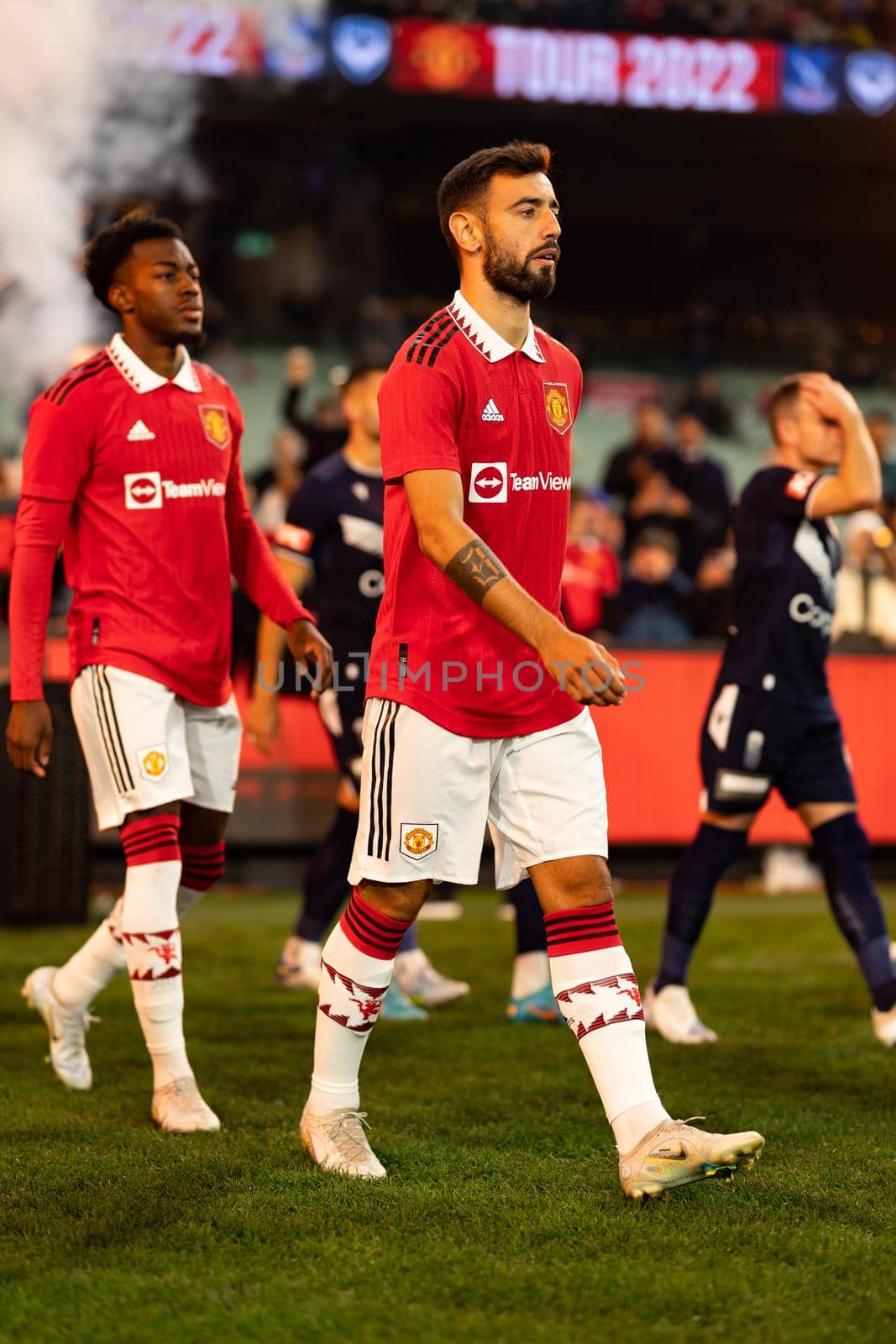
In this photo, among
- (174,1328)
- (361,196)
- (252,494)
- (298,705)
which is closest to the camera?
(174,1328)

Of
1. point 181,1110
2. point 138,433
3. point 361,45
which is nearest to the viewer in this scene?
point 181,1110

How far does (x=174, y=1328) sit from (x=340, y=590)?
13.3 ft

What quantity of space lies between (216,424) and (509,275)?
1323mm

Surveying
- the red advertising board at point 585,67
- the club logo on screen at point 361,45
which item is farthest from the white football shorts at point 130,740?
the red advertising board at point 585,67

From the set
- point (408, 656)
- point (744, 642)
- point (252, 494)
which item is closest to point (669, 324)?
point (252, 494)

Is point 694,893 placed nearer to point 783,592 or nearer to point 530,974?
point 530,974

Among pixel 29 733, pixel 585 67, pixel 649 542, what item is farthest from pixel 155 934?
pixel 585 67

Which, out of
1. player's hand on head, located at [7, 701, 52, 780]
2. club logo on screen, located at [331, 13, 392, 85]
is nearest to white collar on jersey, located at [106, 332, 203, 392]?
player's hand on head, located at [7, 701, 52, 780]

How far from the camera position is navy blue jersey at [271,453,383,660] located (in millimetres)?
6656

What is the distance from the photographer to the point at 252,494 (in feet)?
43.5

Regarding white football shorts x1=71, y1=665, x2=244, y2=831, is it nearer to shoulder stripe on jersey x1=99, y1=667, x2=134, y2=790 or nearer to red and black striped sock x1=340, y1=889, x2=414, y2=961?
shoulder stripe on jersey x1=99, y1=667, x2=134, y2=790

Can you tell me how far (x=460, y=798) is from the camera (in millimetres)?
3832

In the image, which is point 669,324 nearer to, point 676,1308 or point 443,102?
point 443,102

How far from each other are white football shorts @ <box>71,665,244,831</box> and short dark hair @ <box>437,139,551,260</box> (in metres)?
1.50
